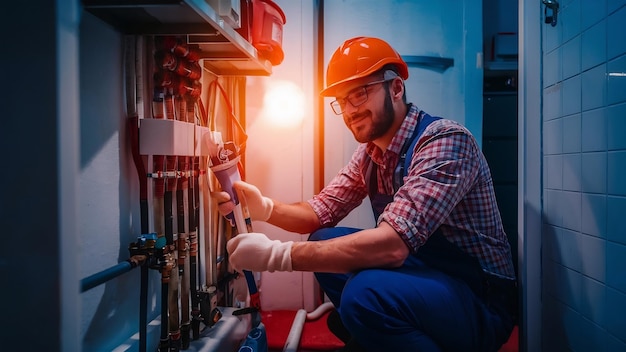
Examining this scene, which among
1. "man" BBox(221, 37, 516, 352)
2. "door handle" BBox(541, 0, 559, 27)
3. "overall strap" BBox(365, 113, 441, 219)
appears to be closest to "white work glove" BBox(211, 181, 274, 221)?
"man" BBox(221, 37, 516, 352)

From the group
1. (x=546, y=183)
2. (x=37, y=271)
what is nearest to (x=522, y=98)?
(x=546, y=183)

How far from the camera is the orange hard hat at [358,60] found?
1393mm

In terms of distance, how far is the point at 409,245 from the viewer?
111cm

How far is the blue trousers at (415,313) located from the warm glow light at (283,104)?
0.95 meters

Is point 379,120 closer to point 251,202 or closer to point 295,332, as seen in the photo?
point 251,202

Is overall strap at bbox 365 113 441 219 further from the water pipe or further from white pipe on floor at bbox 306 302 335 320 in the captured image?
the water pipe

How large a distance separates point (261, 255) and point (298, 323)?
24.3 inches

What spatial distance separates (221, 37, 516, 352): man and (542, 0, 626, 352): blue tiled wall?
0.54 ft

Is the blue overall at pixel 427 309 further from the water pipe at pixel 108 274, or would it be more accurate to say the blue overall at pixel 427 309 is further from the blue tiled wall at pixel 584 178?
the water pipe at pixel 108 274

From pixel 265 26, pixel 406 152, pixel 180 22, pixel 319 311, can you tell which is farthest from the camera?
pixel 319 311

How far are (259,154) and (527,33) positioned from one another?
123 cm

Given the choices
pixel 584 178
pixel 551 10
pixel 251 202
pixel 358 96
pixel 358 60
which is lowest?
pixel 251 202

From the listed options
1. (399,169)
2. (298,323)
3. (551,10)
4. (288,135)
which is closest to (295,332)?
(298,323)

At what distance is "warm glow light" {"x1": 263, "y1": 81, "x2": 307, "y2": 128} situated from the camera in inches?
73.9
